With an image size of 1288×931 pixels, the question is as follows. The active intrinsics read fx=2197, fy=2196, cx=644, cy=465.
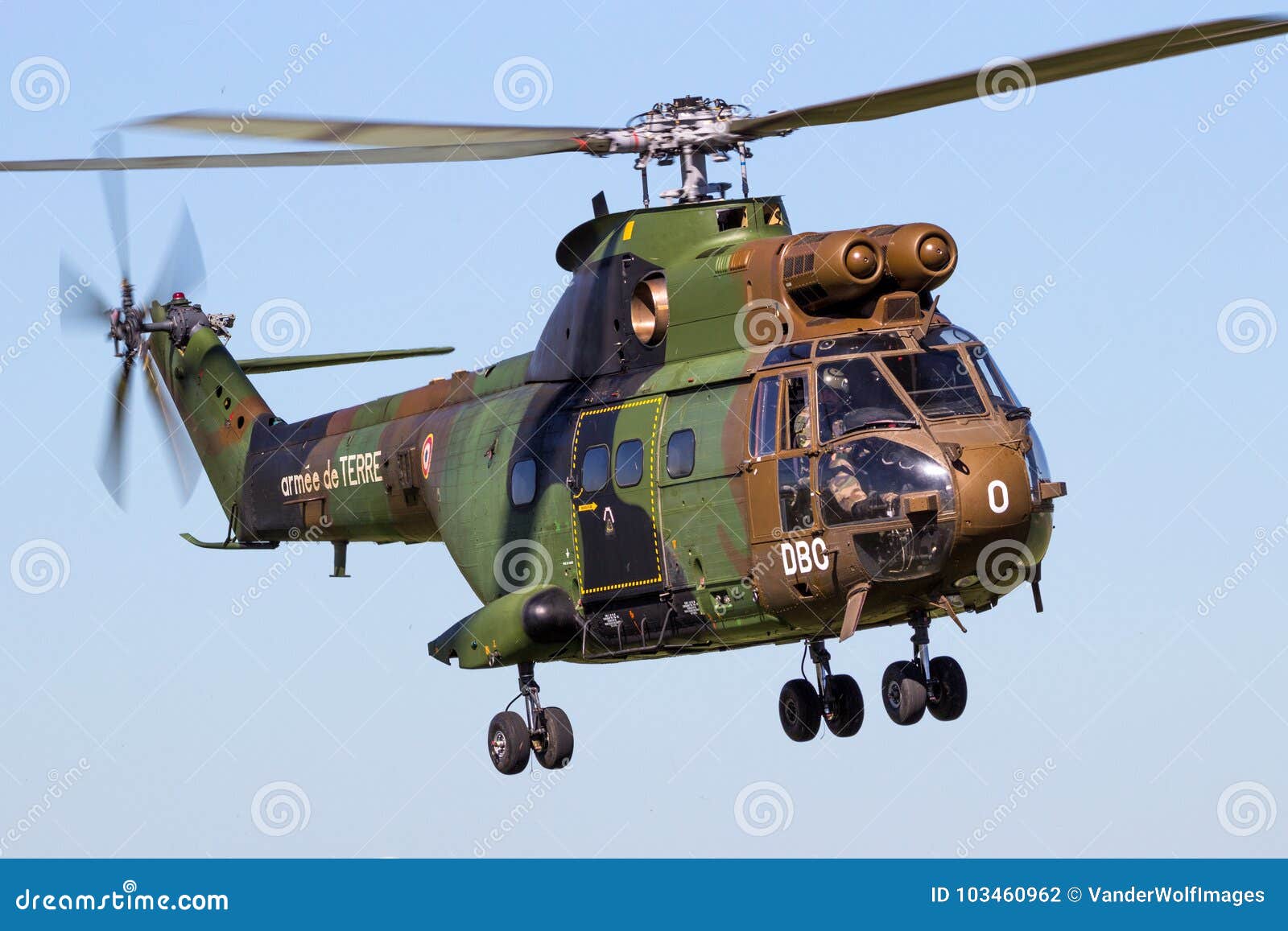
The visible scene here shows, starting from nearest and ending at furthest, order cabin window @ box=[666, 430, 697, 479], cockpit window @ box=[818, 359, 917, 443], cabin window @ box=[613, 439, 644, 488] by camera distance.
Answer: cockpit window @ box=[818, 359, 917, 443] → cabin window @ box=[666, 430, 697, 479] → cabin window @ box=[613, 439, 644, 488]

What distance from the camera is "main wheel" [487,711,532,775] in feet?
77.0

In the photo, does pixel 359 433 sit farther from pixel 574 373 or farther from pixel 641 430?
pixel 641 430

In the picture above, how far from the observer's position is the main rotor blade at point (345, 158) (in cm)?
2175

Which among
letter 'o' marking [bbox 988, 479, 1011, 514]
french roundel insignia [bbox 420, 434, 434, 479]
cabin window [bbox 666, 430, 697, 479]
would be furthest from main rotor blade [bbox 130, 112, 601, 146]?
letter 'o' marking [bbox 988, 479, 1011, 514]

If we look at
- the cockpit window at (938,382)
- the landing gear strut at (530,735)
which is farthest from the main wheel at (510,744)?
the cockpit window at (938,382)

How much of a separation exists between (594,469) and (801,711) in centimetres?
348

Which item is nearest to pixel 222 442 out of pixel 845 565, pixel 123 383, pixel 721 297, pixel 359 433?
pixel 123 383

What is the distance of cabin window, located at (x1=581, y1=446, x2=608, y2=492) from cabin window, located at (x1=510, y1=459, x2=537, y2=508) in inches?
35.7

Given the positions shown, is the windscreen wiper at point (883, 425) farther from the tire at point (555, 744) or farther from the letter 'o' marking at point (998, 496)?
the tire at point (555, 744)

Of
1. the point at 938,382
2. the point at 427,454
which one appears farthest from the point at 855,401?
the point at 427,454

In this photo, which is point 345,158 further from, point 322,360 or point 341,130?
point 322,360

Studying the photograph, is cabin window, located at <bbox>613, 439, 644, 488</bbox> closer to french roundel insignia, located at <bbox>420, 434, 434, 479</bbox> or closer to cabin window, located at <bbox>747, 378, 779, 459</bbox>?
cabin window, located at <bbox>747, 378, 779, 459</bbox>

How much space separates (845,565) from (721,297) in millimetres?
3293

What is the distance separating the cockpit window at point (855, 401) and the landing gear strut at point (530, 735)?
203 inches
